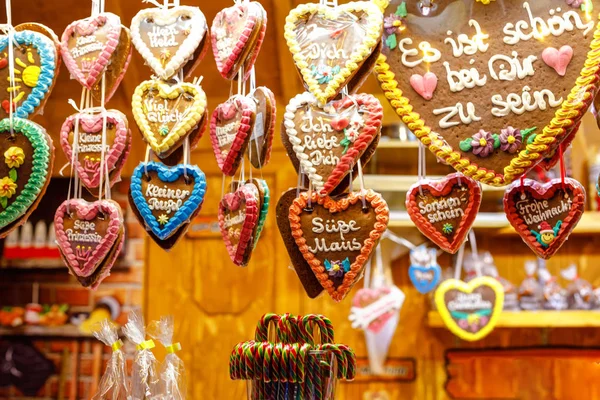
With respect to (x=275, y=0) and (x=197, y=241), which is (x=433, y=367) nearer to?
(x=197, y=241)

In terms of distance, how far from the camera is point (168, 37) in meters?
1.46

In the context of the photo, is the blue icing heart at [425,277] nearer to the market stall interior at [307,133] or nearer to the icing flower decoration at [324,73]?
the market stall interior at [307,133]

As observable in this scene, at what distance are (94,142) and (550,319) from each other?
1.87m

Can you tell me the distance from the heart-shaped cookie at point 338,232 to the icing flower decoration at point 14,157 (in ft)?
1.91

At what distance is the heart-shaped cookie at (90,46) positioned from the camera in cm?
147

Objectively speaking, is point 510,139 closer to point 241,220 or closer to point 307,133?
point 307,133

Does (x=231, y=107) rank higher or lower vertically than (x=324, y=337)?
higher

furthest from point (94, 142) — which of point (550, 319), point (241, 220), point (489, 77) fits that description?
point (550, 319)

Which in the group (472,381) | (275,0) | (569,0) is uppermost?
(275,0)

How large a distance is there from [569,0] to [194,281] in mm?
2079

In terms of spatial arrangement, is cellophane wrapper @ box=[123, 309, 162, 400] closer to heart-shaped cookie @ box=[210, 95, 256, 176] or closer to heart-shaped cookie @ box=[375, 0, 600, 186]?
heart-shaped cookie @ box=[210, 95, 256, 176]

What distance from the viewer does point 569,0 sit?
125 centimetres

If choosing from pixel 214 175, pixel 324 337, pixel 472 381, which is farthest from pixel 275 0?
pixel 472 381

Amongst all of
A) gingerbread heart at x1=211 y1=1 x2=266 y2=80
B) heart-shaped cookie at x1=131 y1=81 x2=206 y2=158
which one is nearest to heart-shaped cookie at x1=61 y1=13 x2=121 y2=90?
heart-shaped cookie at x1=131 y1=81 x2=206 y2=158
